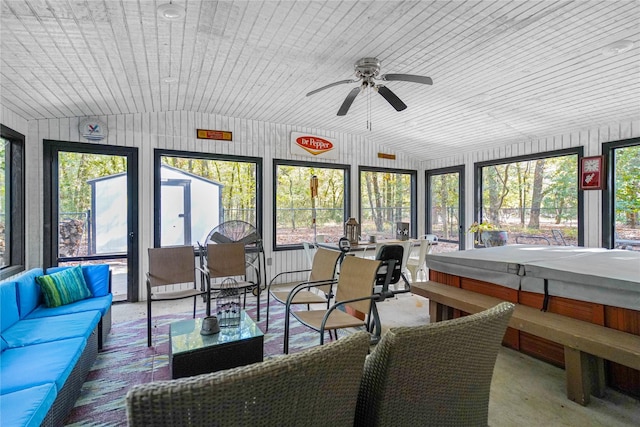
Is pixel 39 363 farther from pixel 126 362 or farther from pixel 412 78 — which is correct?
pixel 412 78

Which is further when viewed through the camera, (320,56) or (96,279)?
(96,279)

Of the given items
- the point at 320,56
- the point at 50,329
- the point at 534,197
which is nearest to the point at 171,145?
the point at 320,56

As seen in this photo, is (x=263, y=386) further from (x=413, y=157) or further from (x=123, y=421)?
(x=413, y=157)

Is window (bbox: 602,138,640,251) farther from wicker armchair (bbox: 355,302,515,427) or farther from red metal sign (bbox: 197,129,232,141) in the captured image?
red metal sign (bbox: 197,129,232,141)

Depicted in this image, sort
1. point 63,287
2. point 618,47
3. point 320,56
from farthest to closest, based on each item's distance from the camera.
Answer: point 320,56
point 63,287
point 618,47

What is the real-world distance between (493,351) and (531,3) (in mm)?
2359

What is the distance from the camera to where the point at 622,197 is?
4145 mm

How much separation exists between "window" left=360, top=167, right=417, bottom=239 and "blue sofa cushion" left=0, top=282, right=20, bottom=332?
16.4 feet

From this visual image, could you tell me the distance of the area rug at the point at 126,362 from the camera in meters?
2.05

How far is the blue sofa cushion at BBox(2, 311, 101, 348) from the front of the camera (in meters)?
2.17

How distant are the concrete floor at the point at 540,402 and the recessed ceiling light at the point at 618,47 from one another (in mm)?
2620

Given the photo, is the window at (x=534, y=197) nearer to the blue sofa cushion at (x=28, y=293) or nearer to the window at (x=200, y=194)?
the window at (x=200, y=194)

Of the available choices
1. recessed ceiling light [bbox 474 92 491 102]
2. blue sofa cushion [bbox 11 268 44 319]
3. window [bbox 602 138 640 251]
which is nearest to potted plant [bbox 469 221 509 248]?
window [bbox 602 138 640 251]

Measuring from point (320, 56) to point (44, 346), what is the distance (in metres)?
3.05
